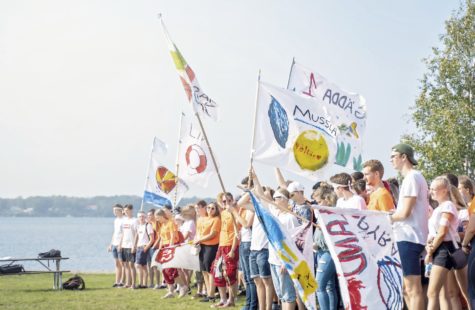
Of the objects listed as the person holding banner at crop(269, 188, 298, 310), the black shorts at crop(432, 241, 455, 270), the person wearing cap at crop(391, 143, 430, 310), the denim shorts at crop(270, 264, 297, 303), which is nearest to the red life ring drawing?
the person holding banner at crop(269, 188, 298, 310)

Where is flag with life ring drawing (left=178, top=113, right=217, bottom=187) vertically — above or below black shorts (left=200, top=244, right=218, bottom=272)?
above

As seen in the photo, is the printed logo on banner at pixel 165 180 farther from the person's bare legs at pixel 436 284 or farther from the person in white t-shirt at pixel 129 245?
the person's bare legs at pixel 436 284

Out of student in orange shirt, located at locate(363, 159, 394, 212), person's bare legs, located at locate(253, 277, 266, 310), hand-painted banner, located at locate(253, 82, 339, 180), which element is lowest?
person's bare legs, located at locate(253, 277, 266, 310)

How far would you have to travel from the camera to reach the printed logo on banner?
18953 millimetres

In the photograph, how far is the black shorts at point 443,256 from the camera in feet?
25.0

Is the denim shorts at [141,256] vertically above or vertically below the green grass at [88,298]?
above

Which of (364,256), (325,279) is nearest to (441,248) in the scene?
(364,256)

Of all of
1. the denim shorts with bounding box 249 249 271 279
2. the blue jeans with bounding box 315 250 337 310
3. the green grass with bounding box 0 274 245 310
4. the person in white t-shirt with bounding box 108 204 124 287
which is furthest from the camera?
the person in white t-shirt with bounding box 108 204 124 287

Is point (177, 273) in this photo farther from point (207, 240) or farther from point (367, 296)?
point (367, 296)

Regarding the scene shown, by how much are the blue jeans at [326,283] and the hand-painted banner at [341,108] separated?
3.06m

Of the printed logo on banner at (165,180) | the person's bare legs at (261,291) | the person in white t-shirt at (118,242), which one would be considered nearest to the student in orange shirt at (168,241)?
the person in white t-shirt at (118,242)

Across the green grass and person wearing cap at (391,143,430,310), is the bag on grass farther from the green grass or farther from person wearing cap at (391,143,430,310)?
person wearing cap at (391,143,430,310)

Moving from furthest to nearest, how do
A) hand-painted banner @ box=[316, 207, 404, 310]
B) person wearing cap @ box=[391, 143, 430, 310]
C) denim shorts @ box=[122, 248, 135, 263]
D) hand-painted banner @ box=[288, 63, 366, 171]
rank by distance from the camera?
1. denim shorts @ box=[122, 248, 135, 263]
2. hand-painted banner @ box=[288, 63, 366, 171]
3. person wearing cap @ box=[391, 143, 430, 310]
4. hand-painted banner @ box=[316, 207, 404, 310]

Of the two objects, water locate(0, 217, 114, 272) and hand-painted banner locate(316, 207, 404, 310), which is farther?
water locate(0, 217, 114, 272)
